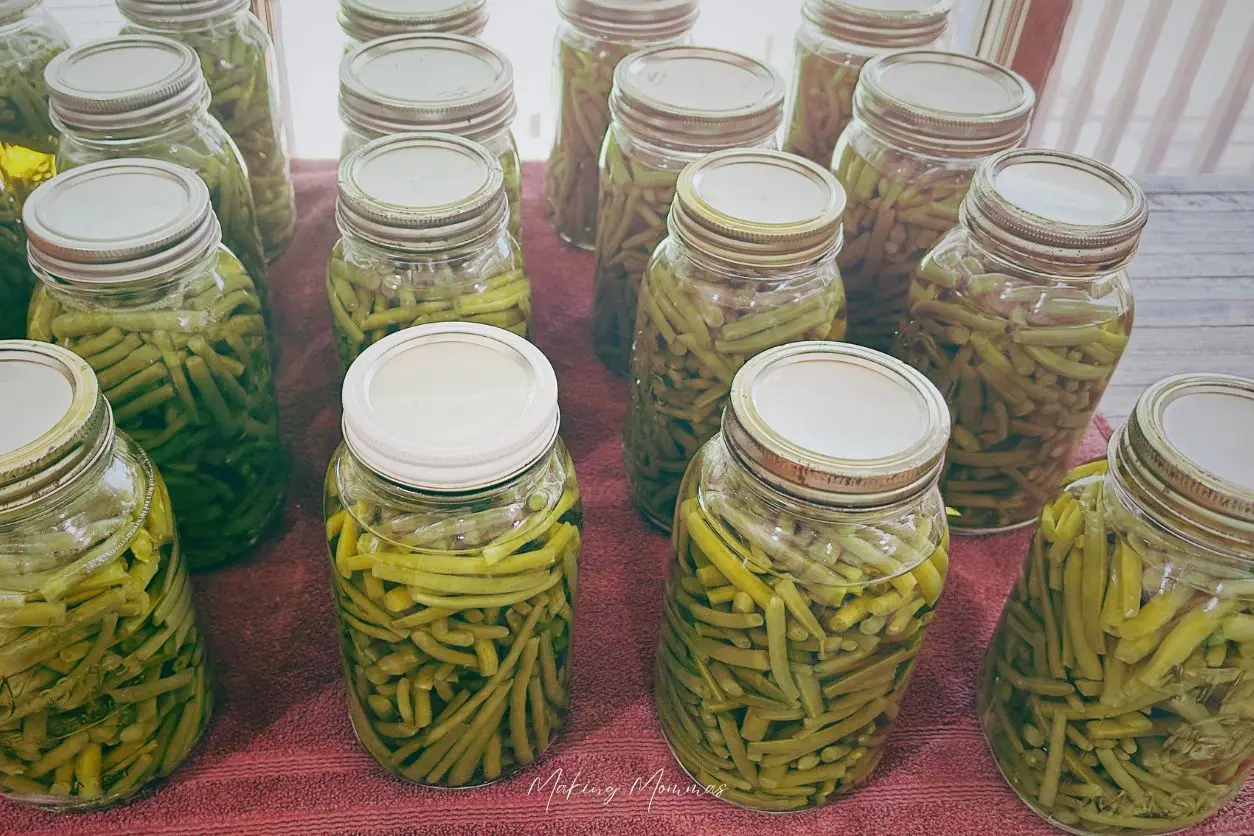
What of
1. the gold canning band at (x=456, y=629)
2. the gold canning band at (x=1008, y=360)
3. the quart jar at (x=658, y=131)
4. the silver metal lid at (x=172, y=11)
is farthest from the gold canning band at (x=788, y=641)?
the silver metal lid at (x=172, y=11)

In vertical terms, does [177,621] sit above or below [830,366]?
below

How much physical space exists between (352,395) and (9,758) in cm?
41

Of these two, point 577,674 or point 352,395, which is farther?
point 577,674

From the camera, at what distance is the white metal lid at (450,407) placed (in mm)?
760

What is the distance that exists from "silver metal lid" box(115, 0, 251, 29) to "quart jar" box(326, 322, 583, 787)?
66cm

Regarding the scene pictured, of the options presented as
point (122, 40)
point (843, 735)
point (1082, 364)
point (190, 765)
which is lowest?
point (190, 765)

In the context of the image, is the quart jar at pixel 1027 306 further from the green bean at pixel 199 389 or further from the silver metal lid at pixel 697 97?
the green bean at pixel 199 389

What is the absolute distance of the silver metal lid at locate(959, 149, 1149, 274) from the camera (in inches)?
37.9

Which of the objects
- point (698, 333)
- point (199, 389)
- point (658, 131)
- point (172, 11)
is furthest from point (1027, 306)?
point (172, 11)

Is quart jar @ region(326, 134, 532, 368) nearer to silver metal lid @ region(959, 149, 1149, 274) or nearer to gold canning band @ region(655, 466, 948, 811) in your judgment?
gold canning band @ region(655, 466, 948, 811)

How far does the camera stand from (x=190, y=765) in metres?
0.96

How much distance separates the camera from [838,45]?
1329 mm

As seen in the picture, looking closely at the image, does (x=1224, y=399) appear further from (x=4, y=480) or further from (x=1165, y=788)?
(x=4, y=480)

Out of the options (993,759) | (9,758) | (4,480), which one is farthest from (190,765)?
(993,759)
